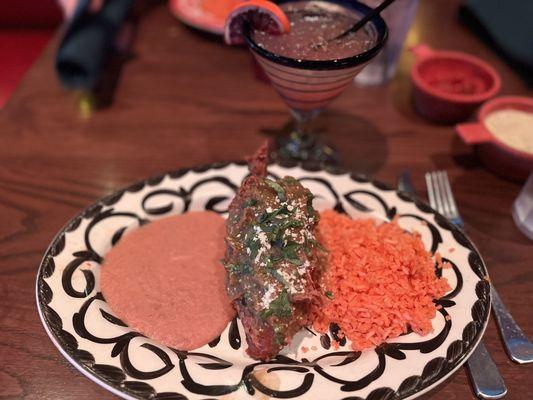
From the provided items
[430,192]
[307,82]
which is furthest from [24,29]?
[430,192]

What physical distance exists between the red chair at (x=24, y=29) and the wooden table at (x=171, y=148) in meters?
0.78

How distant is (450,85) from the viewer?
8.41ft

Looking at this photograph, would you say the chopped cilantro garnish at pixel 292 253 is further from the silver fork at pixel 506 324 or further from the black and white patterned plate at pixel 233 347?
the silver fork at pixel 506 324

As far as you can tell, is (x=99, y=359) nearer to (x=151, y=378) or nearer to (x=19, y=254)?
(x=151, y=378)

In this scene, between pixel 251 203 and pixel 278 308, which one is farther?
pixel 251 203

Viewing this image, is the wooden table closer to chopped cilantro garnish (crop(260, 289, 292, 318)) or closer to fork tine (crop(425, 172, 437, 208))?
fork tine (crop(425, 172, 437, 208))

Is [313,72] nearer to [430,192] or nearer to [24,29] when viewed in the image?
[430,192]

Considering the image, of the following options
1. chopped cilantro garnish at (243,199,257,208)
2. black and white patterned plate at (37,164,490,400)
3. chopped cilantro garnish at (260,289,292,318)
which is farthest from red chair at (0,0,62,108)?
chopped cilantro garnish at (260,289,292,318)

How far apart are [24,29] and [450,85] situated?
312cm

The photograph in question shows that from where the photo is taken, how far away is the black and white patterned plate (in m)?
1.40

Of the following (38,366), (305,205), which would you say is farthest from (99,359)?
(305,205)

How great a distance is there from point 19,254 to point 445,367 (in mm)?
1505

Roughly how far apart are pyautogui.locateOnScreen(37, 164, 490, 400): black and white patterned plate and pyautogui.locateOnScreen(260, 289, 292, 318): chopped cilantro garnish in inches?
7.0

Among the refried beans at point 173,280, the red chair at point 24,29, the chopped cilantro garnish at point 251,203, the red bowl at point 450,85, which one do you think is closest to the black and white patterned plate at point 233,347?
the refried beans at point 173,280
